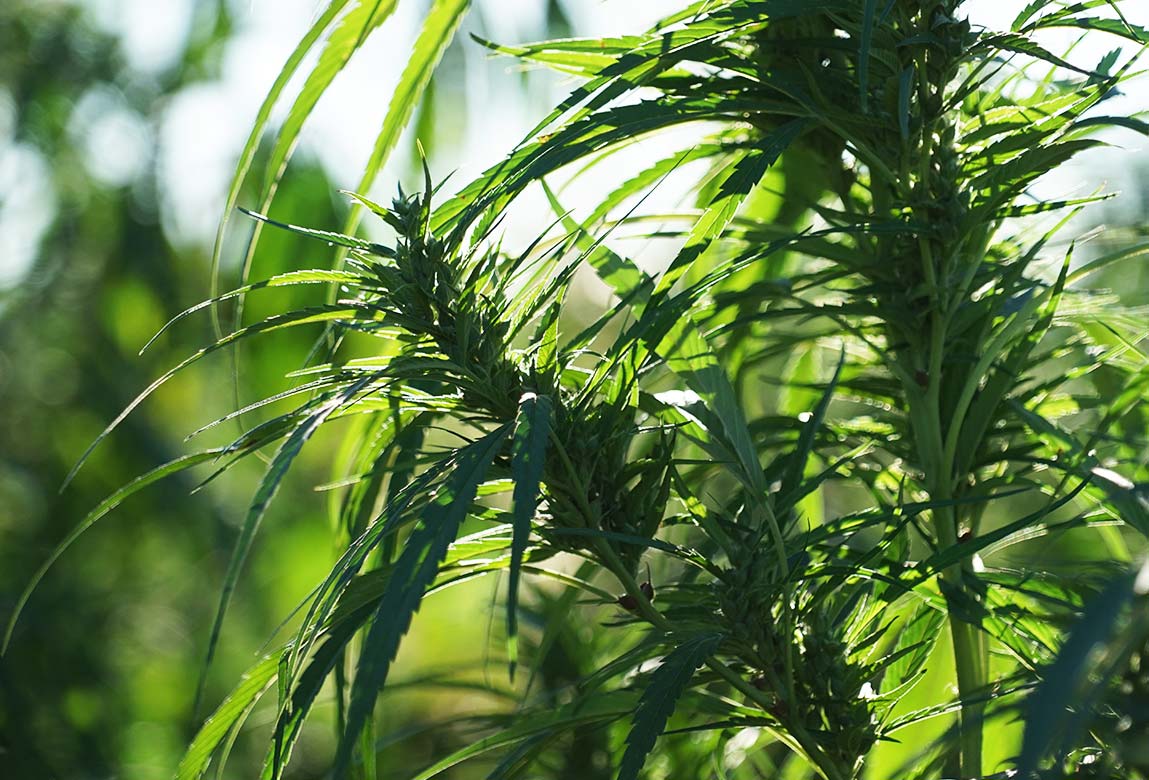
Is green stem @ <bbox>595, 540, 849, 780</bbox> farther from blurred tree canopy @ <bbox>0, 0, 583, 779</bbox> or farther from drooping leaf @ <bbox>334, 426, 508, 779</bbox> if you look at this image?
blurred tree canopy @ <bbox>0, 0, 583, 779</bbox>

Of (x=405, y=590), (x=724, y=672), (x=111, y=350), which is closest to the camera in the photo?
(x=405, y=590)

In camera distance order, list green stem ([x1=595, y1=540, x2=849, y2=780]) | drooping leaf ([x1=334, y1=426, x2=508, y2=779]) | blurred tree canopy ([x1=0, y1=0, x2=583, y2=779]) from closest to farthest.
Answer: drooping leaf ([x1=334, y1=426, x2=508, y2=779]), green stem ([x1=595, y1=540, x2=849, y2=780]), blurred tree canopy ([x1=0, y1=0, x2=583, y2=779])

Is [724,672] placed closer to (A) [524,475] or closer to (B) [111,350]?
(A) [524,475]

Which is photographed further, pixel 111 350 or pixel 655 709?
pixel 111 350

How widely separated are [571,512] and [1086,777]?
0.51 ft

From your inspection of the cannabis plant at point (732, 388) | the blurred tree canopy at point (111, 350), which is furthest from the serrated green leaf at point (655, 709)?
the blurred tree canopy at point (111, 350)

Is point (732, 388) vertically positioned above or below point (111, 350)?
below

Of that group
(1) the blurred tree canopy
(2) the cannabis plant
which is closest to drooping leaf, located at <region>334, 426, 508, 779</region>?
(2) the cannabis plant

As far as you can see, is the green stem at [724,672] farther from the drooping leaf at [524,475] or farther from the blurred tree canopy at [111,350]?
the blurred tree canopy at [111,350]

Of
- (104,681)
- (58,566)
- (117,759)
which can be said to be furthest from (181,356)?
(117,759)

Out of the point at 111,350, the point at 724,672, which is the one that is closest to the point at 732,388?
the point at 724,672

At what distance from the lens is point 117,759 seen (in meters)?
1.39

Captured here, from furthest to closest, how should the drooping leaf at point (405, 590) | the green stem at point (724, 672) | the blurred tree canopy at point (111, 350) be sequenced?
1. the blurred tree canopy at point (111, 350)
2. the green stem at point (724, 672)
3. the drooping leaf at point (405, 590)

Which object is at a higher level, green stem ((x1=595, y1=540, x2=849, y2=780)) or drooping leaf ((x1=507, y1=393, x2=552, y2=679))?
drooping leaf ((x1=507, y1=393, x2=552, y2=679))
